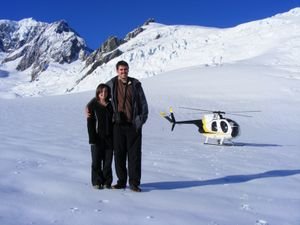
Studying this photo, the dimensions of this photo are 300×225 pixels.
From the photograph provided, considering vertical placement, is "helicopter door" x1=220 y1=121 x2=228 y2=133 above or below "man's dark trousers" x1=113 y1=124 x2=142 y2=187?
above

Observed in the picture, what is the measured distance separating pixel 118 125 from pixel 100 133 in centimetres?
30

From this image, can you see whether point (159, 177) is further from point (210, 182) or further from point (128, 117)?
point (128, 117)

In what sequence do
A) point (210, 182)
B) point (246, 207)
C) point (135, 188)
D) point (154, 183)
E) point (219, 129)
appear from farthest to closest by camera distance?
point (219, 129), point (210, 182), point (154, 183), point (135, 188), point (246, 207)

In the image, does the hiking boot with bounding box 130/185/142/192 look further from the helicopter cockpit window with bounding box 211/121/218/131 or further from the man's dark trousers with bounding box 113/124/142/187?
the helicopter cockpit window with bounding box 211/121/218/131

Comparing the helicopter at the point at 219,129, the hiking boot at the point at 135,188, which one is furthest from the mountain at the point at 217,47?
the hiking boot at the point at 135,188

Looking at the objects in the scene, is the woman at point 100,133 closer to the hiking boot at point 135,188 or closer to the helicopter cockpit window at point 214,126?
the hiking boot at point 135,188

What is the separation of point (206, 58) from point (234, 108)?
2727 inches

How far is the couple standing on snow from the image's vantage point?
21.6 ft

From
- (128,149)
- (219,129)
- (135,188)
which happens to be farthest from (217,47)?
(135,188)

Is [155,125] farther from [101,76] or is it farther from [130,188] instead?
[101,76]

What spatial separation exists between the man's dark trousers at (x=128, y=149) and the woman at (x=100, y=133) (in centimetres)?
12

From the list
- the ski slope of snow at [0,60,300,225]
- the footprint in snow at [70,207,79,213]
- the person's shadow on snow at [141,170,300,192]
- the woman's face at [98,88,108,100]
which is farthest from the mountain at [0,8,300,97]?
the footprint in snow at [70,207,79,213]

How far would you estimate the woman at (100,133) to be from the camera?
6.59 m

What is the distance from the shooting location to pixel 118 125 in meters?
6.62
